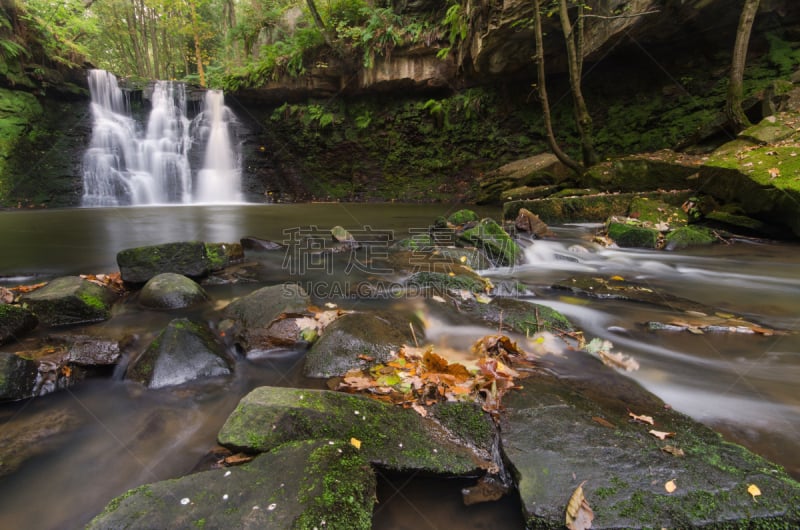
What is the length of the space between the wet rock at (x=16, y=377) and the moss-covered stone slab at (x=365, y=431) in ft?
5.07

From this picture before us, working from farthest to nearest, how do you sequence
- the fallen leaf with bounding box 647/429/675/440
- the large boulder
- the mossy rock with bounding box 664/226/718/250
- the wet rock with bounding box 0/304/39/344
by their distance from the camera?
1. the mossy rock with bounding box 664/226/718/250
2. the large boulder
3. the wet rock with bounding box 0/304/39/344
4. the fallen leaf with bounding box 647/429/675/440

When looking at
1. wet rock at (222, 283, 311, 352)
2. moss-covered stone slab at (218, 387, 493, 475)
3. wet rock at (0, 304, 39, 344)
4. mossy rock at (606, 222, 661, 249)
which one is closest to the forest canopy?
mossy rock at (606, 222, 661, 249)

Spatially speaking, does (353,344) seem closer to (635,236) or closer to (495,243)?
(495,243)

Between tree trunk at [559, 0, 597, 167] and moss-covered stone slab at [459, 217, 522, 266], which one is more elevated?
tree trunk at [559, 0, 597, 167]

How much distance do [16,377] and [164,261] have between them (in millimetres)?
2242

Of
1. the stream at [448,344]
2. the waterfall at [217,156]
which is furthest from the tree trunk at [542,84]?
the waterfall at [217,156]

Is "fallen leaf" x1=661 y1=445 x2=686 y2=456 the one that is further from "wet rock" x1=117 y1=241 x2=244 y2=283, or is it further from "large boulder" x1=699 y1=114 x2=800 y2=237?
"large boulder" x1=699 y1=114 x2=800 y2=237

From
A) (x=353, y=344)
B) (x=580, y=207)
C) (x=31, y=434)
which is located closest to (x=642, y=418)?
(x=353, y=344)

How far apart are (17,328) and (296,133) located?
54.0 feet

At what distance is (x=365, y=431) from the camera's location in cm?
180

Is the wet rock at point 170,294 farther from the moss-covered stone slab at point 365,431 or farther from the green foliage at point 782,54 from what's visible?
the green foliage at point 782,54

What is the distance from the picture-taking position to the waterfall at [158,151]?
1477cm

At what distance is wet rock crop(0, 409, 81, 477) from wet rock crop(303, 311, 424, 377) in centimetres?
137

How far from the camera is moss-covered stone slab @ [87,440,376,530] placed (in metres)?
1.29
